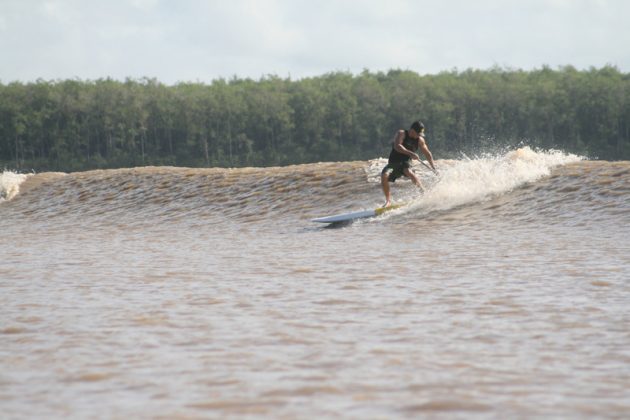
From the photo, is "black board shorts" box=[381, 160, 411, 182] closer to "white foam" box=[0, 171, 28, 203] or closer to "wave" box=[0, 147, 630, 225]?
"wave" box=[0, 147, 630, 225]

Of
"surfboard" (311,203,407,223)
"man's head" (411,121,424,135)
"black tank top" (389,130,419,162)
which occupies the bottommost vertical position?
"surfboard" (311,203,407,223)

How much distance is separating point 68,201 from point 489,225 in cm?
1267

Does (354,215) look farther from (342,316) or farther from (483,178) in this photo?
(342,316)

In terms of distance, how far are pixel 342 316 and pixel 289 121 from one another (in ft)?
268

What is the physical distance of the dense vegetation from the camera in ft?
270

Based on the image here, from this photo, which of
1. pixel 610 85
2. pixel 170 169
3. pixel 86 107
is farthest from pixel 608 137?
pixel 170 169

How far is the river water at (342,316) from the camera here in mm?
3965

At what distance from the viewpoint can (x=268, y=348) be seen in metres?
4.96

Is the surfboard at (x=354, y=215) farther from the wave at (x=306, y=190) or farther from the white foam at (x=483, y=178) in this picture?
the white foam at (x=483, y=178)

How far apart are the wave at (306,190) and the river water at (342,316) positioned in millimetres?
137

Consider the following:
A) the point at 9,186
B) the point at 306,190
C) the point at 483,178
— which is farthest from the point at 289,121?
the point at 483,178

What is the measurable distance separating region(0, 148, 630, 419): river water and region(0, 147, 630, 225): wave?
0.14m

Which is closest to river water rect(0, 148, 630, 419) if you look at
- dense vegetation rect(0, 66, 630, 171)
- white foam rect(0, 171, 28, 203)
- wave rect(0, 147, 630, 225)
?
wave rect(0, 147, 630, 225)

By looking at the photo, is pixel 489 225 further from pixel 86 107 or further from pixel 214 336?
pixel 86 107
